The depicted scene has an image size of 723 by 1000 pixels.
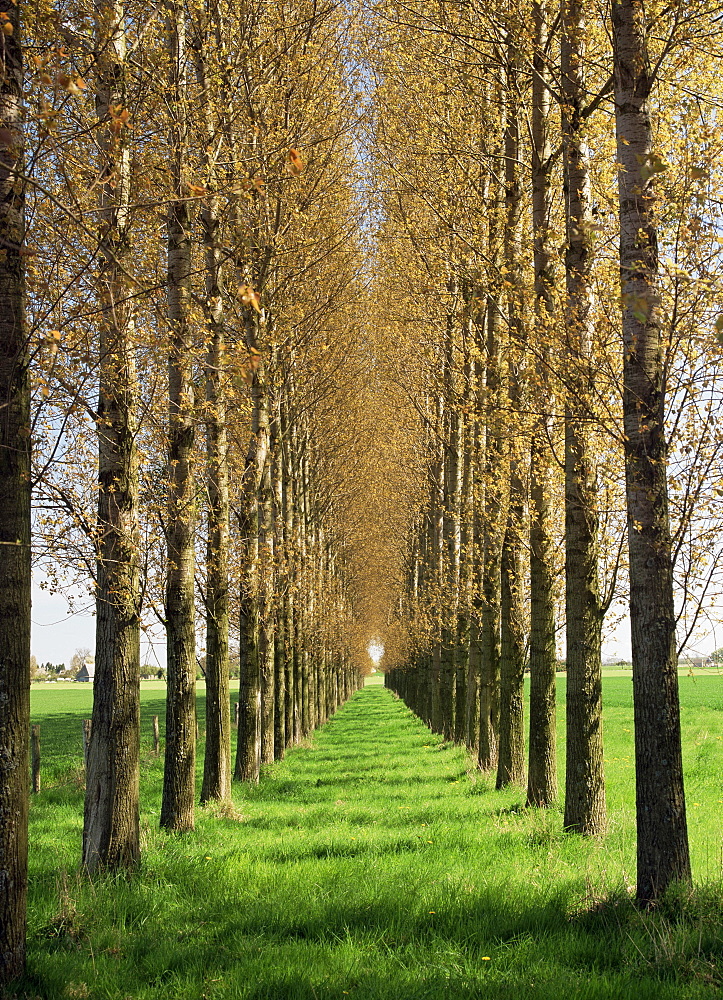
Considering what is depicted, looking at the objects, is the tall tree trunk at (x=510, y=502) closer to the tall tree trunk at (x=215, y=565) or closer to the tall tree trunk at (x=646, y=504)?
the tall tree trunk at (x=215, y=565)

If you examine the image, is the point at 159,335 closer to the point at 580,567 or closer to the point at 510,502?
the point at 580,567

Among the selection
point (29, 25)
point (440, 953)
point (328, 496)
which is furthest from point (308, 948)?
point (328, 496)

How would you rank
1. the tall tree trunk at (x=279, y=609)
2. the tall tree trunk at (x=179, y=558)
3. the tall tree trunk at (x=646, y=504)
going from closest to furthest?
the tall tree trunk at (x=646, y=504) → the tall tree trunk at (x=179, y=558) → the tall tree trunk at (x=279, y=609)

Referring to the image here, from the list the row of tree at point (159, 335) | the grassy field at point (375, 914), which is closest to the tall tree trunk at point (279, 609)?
the row of tree at point (159, 335)

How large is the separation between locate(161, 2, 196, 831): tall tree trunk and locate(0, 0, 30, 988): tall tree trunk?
4.54 metres

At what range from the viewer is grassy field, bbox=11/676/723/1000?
5402 millimetres

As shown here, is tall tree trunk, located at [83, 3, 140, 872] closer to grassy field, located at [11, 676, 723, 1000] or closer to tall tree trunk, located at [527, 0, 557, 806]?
grassy field, located at [11, 676, 723, 1000]

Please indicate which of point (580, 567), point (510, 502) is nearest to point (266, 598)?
point (510, 502)

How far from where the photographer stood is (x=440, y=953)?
5883 mm

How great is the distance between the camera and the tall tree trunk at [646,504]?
632 cm

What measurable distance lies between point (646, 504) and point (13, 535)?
4.74 meters

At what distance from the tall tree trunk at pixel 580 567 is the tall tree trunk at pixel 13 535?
19.2ft

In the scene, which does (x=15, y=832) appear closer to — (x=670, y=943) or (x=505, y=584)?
(x=670, y=943)

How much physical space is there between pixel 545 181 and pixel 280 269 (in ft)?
30.7
